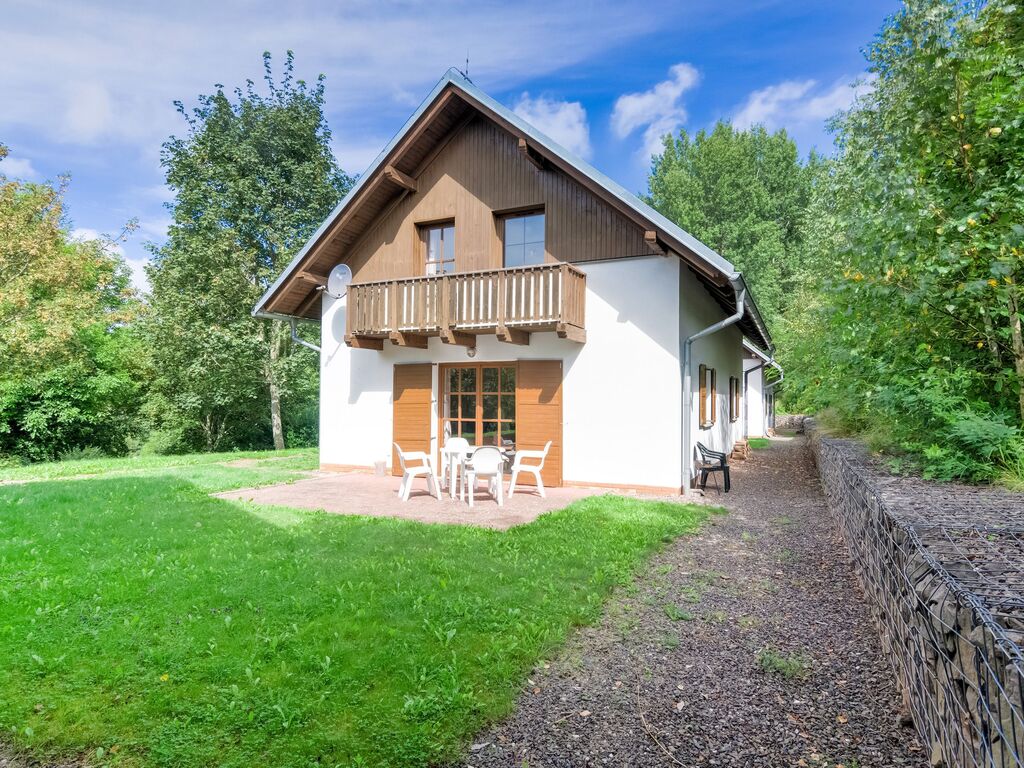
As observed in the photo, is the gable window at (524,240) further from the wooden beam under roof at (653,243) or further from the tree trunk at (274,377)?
the tree trunk at (274,377)

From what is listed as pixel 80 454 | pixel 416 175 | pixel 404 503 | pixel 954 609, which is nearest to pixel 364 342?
pixel 416 175

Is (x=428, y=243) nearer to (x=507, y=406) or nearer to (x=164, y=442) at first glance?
(x=507, y=406)

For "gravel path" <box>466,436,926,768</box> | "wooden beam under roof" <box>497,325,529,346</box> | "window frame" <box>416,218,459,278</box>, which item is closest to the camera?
"gravel path" <box>466,436,926,768</box>

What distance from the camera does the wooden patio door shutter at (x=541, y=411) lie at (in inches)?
374

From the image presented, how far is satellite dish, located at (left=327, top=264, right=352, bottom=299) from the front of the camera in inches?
444

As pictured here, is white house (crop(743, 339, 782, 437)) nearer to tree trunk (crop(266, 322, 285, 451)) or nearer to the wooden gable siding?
the wooden gable siding

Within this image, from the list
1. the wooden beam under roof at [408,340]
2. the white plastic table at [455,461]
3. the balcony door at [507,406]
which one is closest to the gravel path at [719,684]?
the white plastic table at [455,461]

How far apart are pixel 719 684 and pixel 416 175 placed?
1017 centimetres

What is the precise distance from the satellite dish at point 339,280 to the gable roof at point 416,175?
1.16ft

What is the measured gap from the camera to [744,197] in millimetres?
30938

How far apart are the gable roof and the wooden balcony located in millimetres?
1407

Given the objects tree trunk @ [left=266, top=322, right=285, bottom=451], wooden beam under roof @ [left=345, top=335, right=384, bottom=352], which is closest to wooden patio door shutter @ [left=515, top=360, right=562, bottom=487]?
wooden beam under roof @ [left=345, top=335, right=384, bottom=352]

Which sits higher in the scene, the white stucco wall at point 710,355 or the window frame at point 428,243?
the window frame at point 428,243

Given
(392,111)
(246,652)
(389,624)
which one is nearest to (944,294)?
(389,624)
